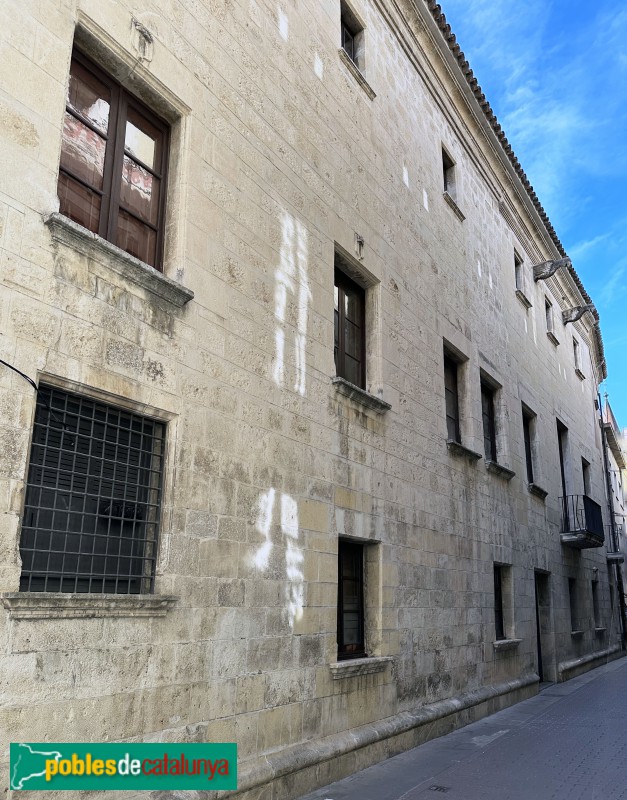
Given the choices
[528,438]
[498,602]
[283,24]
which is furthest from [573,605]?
[283,24]

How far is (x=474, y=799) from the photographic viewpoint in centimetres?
631

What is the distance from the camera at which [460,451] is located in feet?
35.7

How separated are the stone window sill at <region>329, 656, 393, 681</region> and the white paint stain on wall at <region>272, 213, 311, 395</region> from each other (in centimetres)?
272

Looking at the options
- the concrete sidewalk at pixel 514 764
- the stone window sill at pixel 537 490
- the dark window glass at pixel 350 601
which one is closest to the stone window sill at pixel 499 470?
the stone window sill at pixel 537 490

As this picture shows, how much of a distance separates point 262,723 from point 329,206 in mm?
5370

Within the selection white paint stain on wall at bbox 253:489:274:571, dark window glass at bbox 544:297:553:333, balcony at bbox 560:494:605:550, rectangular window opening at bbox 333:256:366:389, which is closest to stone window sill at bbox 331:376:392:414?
rectangular window opening at bbox 333:256:366:389

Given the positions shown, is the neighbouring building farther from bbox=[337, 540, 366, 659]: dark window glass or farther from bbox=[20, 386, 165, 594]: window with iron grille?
bbox=[20, 386, 165, 594]: window with iron grille

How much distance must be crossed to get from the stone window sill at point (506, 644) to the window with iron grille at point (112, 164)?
852cm

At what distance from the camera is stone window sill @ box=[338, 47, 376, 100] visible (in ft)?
29.1

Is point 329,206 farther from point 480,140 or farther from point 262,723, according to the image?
point 480,140

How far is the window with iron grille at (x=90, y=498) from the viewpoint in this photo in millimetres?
4523

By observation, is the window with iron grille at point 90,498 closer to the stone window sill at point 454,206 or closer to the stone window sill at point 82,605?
the stone window sill at point 82,605

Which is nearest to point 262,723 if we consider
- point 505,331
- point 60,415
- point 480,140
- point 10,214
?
point 60,415

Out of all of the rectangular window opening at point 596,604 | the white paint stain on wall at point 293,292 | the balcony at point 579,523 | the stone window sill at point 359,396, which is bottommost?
the rectangular window opening at point 596,604
